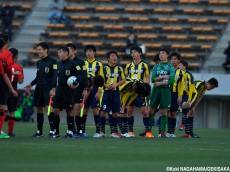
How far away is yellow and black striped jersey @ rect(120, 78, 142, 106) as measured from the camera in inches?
788

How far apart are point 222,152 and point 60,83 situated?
5.03m

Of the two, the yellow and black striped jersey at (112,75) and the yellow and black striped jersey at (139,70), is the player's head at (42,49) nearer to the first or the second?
the yellow and black striped jersey at (112,75)

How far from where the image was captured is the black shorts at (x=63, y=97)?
18.0 metres

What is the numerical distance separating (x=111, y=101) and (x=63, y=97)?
2063mm

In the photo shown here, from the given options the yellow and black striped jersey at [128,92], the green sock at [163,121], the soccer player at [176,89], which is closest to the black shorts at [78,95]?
the yellow and black striped jersey at [128,92]

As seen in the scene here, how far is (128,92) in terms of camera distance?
20.2 meters

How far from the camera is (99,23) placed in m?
38.2

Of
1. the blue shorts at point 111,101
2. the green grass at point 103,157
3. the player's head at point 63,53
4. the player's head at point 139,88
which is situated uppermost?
the player's head at point 63,53

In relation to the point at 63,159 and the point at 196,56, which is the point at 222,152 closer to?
the point at 63,159

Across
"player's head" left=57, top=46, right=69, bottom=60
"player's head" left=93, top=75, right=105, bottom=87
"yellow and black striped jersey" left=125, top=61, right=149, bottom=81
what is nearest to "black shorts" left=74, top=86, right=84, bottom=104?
"player's head" left=93, top=75, right=105, bottom=87

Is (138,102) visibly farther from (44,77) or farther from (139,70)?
(44,77)

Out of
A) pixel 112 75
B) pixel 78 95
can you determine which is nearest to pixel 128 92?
pixel 112 75

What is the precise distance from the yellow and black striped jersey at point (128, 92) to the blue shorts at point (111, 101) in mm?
308

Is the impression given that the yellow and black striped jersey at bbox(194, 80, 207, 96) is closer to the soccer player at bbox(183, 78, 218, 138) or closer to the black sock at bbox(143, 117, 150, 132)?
the soccer player at bbox(183, 78, 218, 138)
